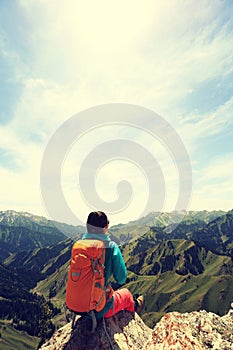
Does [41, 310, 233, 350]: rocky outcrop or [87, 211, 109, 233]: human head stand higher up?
[87, 211, 109, 233]: human head

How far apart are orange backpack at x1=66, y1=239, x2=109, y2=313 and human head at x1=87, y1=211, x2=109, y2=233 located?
2.30ft

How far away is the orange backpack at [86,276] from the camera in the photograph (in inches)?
390

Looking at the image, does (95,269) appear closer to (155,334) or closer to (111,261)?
(111,261)

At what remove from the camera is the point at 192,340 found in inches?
341

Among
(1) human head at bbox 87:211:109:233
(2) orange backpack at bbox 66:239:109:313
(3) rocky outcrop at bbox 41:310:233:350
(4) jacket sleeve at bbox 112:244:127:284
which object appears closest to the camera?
(3) rocky outcrop at bbox 41:310:233:350

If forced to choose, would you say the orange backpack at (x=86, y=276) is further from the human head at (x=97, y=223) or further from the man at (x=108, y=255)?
the human head at (x=97, y=223)

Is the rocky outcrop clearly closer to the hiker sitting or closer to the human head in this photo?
the hiker sitting

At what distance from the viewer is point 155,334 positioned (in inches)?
379

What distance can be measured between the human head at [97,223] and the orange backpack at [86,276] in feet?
2.30

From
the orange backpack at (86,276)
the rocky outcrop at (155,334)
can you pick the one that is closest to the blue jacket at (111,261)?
the orange backpack at (86,276)

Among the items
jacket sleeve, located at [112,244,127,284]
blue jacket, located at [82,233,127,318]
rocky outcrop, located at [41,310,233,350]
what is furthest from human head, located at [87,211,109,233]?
rocky outcrop, located at [41,310,233,350]

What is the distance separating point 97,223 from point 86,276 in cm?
202

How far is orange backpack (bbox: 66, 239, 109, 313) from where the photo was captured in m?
9.90

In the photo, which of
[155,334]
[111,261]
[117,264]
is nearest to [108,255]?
[111,261]
